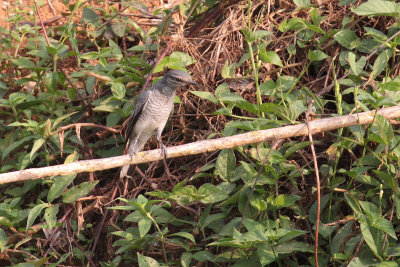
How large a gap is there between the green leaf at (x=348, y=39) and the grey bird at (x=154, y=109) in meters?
1.23

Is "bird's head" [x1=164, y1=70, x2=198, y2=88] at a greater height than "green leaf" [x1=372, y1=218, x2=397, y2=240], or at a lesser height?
greater

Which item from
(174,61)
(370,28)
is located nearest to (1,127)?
(174,61)

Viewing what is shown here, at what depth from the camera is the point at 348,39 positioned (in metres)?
4.93

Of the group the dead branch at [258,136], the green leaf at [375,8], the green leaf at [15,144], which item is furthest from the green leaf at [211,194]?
the green leaf at [15,144]

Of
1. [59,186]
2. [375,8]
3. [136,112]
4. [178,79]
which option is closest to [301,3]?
[375,8]

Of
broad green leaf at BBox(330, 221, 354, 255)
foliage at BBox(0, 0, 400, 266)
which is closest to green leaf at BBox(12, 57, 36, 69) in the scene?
foliage at BBox(0, 0, 400, 266)

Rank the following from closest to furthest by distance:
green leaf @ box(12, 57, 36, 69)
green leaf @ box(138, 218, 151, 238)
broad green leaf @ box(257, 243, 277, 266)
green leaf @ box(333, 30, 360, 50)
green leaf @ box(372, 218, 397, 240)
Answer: green leaf @ box(372, 218, 397, 240), broad green leaf @ box(257, 243, 277, 266), green leaf @ box(138, 218, 151, 238), green leaf @ box(333, 30, 360, 50), green leaf @ box(12, 57, 36, 69)

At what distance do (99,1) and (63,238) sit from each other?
251 cm

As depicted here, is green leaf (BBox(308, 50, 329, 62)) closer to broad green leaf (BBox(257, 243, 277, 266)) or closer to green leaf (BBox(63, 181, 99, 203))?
broad green leaf (BBox(257, 243, 277, 266))

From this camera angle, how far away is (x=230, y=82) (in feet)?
17.0

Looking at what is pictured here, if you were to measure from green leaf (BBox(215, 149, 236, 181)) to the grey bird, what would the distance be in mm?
714

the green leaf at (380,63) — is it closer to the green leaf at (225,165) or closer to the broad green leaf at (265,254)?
the green leaf at (225,165)

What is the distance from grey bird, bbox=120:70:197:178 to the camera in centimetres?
500

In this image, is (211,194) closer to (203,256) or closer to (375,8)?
(203,256)
